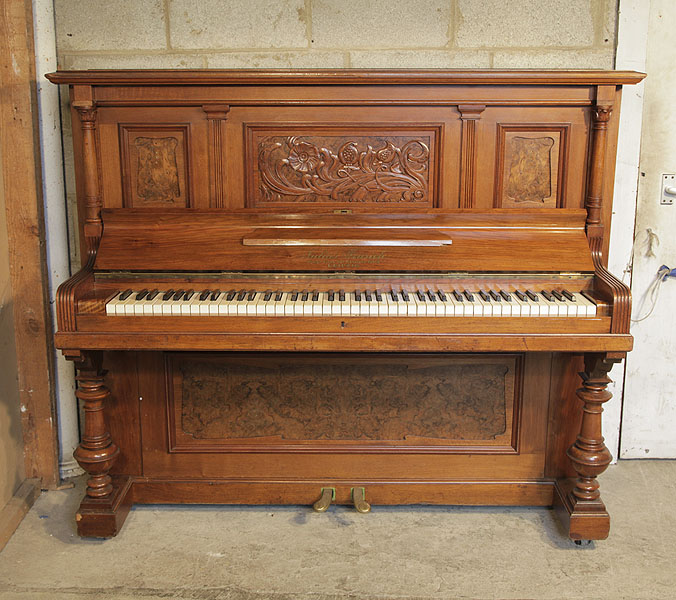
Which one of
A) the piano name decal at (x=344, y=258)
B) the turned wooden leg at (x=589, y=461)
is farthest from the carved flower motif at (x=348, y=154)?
the turned wooden leg at (x=589, y=461)

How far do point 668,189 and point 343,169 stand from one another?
1.46 metres

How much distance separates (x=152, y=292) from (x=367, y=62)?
1.27 m

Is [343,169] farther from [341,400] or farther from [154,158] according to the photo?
[341,400]

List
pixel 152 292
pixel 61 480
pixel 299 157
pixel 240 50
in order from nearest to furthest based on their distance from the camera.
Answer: pixel 152 292
pixel 299 157
pixel 240 50
pixel 61 480

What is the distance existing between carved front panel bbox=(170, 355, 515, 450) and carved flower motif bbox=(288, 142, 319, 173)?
0.74 meters

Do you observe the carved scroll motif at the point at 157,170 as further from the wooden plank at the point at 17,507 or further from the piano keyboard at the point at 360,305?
the wooden plank at the point at 17,507

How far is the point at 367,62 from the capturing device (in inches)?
109

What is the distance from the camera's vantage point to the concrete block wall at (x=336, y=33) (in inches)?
108

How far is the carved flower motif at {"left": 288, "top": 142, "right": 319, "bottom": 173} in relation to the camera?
8.54 ft

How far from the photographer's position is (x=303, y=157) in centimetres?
261

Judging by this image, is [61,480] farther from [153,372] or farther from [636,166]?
[636,166]

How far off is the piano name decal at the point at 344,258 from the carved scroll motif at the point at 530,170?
611 mm

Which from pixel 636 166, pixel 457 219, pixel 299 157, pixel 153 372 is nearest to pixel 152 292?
pixel 153 372

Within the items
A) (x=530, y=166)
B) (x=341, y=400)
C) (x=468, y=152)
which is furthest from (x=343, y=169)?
(x=341, y=400)
